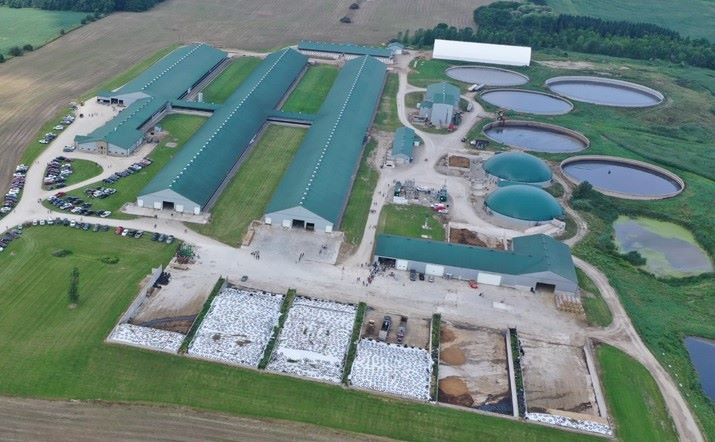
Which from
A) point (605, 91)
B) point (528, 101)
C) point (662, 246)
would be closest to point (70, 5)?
point (528, 101)

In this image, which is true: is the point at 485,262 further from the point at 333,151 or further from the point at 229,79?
the point at 229,79

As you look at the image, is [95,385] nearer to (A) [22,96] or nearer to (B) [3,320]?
(B) [3,320]

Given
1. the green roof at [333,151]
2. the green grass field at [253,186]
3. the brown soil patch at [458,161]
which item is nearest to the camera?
the green grass field at [253,186]

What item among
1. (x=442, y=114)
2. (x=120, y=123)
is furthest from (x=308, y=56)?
(x=120, y=123)

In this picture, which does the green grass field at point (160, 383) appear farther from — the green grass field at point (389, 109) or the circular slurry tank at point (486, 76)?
the circular slurry tank at point (486, 76)

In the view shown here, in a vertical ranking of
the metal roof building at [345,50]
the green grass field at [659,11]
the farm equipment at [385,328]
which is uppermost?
the green grass field at [659,11]

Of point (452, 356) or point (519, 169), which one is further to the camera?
point (519, 169)

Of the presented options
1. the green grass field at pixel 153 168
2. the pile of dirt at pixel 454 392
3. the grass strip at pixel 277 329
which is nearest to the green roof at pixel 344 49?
the green grass field at pixel 153 168

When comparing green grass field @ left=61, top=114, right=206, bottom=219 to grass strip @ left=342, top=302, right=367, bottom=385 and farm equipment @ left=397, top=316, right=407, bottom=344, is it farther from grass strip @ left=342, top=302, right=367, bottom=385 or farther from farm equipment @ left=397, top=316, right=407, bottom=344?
farm equipment @ left=397, top=316, right=407, bottom=344
